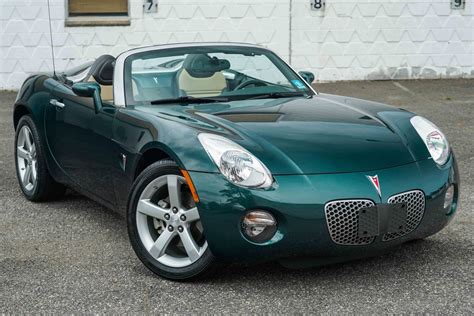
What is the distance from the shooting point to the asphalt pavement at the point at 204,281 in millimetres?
4527

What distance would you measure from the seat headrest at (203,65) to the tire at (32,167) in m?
1.38

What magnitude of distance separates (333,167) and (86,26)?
34.4 ft

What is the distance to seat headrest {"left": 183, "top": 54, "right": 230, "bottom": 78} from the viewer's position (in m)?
6.08

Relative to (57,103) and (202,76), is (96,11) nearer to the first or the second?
(57,103)

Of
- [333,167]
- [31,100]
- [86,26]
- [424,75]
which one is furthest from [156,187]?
[424,75]

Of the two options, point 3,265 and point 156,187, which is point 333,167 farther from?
point 3,265

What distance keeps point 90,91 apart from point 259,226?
185 centimetres

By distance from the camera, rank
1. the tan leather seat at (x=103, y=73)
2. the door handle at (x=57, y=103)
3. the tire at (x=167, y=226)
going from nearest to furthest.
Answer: the tire at (x=167, y=226) < the tan leather seat at (x=103, y=73) < the door handle at (x=57, y=103)

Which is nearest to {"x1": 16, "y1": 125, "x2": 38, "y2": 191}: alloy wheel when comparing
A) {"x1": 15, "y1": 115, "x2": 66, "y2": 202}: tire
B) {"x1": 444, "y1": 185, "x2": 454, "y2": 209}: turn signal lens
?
{"x1": 15, "y1": 115, "x2": 66, "y2": 202}: tire

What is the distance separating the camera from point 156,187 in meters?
5.02

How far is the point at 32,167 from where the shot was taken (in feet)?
23.1

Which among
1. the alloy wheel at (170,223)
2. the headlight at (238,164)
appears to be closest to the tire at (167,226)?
the alloy wheel at (170,223)

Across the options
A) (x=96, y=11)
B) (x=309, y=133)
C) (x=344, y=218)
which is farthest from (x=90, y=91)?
(x=96, y=11)

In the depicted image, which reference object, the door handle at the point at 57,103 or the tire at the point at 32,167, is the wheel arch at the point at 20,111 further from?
the door handle at the point at 57,103
